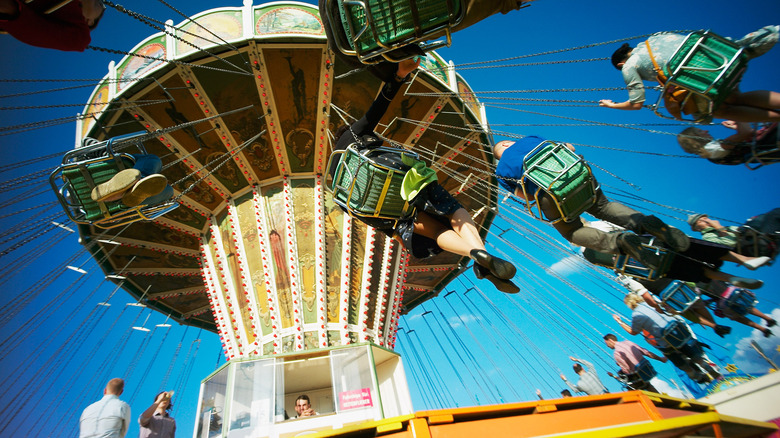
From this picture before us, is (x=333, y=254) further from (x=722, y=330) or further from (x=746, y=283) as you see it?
(x=722, y=330)

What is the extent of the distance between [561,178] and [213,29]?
565 cm

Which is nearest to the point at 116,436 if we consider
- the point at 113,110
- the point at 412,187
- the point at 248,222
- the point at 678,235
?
the point at 412,187

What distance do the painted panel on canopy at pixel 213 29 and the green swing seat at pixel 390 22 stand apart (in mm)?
4257

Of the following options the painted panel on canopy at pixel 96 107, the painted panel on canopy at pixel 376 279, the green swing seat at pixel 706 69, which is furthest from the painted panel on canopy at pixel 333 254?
the green swing seat at pixel 706 69

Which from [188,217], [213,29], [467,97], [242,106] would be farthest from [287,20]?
[188,217]

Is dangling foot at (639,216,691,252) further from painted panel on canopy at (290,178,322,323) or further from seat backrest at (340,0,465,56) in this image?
painted panel on canopy at (290,178,322,323)

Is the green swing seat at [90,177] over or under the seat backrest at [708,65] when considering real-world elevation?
over

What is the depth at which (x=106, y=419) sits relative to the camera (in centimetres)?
396

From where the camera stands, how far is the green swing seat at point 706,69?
120 inches

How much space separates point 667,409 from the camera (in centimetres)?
274

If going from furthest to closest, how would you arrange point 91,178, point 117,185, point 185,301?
point 185,301
point 91,178
point 117,185

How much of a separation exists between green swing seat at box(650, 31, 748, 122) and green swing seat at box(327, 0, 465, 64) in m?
1.85

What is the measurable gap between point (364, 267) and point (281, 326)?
5.75 ft

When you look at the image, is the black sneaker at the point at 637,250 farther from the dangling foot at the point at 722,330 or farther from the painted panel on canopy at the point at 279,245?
the painted panel on canopy at the point at 279,245
